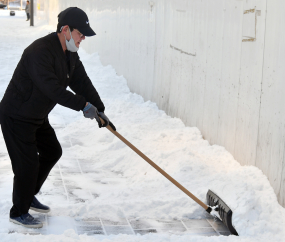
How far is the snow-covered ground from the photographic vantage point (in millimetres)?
3668

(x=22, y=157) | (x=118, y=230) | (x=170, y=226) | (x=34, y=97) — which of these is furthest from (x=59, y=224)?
(x=34, y=97)

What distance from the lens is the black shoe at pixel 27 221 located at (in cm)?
358

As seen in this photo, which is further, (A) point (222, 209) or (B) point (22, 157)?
(A) point (222, 209)

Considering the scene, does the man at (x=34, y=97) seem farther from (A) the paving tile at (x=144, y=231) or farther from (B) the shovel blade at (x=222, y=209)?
(B) the shovel blade at (x=222, y=209)

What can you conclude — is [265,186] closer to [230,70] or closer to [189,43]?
[230,70]

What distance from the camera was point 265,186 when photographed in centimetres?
415

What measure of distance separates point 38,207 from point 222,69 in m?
2.84

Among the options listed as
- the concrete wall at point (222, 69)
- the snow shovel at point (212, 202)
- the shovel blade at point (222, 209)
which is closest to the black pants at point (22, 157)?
the snow shovel at point (212, 202)

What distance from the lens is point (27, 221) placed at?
141 inches

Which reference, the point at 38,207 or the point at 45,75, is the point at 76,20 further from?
the point at 38,207

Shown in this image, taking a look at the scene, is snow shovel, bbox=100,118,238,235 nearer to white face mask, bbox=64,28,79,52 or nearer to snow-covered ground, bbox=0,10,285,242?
snow-covered ground, bbox=0,10,285,242

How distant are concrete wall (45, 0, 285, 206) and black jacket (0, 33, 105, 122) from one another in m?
1.93

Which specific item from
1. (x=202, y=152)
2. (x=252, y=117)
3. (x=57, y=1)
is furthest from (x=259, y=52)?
(x=57, y=1)

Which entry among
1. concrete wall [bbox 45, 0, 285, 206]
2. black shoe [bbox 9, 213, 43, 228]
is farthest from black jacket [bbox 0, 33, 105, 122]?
concrete wall [bbox 45, 0, 285, 206]
